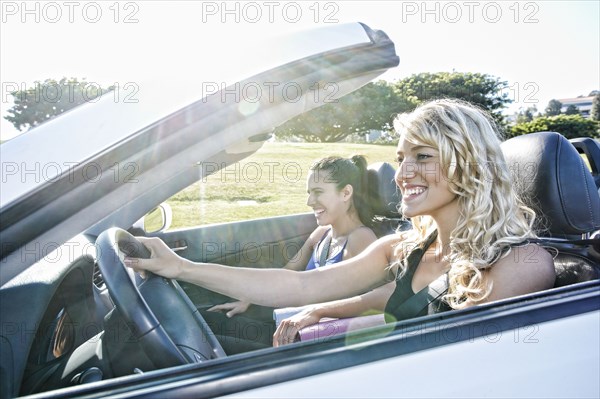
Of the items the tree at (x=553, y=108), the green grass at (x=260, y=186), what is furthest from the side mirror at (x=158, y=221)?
the tree at (x=553, y=108)

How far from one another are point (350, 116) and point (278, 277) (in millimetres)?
656

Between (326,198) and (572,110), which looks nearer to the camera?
(326,198)

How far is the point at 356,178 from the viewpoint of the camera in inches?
114

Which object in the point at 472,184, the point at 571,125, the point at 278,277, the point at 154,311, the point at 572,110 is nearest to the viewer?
the point at 154,311

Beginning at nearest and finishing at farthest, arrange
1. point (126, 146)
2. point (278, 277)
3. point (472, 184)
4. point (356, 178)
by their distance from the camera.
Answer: point (126, 146) < point (472, 184) < point (278, 277) < point (356, 178)

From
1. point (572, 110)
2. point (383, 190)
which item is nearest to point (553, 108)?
point (572, 110)

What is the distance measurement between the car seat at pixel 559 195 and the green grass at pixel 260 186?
1.79ft

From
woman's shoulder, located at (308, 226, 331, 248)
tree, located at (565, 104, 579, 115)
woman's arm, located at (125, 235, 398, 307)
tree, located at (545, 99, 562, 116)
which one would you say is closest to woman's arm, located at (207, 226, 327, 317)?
woman's shoulder, located at (308, 226, 331, 248)

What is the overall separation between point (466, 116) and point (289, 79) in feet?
2.81

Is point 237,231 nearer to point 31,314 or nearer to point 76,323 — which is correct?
point 76,323

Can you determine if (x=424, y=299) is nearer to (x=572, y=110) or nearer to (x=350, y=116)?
(x=350, y=116)

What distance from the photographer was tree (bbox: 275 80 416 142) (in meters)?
1.53

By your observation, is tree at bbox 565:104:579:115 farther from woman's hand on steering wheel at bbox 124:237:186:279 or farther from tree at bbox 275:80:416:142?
woman's hand on steering wheel at bbox 124:237:186:279

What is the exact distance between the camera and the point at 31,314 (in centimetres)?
120
